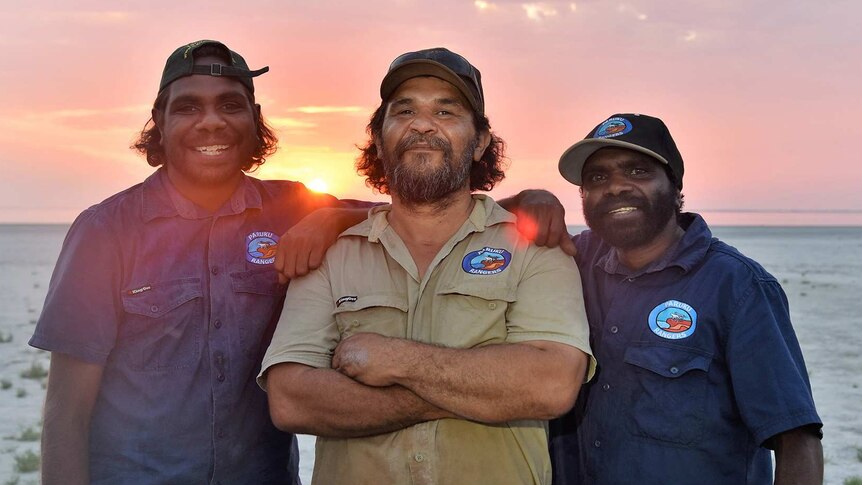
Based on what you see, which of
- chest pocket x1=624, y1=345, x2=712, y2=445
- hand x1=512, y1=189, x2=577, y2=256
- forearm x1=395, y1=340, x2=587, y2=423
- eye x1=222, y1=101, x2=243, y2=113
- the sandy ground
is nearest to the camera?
forearm x1=395, y1=340, x2=587, y2=423

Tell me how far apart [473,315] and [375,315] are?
1.65 ft

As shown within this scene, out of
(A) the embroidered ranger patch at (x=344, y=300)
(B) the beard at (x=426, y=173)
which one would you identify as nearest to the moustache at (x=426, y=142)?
(B) the beard at (x=426, y=173)

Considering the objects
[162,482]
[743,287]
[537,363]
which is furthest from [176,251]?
[743,287]

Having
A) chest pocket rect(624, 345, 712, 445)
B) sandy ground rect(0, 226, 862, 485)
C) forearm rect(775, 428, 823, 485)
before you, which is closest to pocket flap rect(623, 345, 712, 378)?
chest pocket rect(624, 345, 712, 445)

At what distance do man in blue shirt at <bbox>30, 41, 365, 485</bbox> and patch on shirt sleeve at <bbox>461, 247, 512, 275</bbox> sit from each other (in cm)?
79

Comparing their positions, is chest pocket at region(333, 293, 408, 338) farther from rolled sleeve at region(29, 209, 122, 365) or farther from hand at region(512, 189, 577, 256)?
rolled sleeve at region(29, 209, 122, 365)

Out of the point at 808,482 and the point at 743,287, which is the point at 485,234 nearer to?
the point at 743,287

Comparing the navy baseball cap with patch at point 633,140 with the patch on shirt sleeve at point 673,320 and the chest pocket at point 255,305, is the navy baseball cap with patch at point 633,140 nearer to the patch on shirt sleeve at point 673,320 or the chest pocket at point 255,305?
the patch on shirt sleeve at point 673,320

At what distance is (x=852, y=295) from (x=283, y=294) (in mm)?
29515

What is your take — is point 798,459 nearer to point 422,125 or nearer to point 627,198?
point 627,198

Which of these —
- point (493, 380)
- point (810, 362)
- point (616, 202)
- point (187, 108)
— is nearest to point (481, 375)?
point (493, 380)

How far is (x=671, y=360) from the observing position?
4.01 m

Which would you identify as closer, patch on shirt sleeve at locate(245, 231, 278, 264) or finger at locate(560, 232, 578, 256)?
finger at locate(560, 232, 578, 256)

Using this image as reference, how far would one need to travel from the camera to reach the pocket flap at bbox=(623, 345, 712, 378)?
13.0 feet
